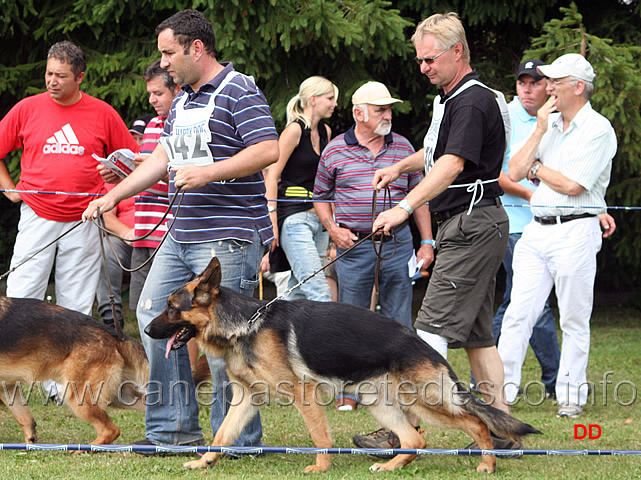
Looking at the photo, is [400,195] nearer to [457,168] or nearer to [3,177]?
[457,168]

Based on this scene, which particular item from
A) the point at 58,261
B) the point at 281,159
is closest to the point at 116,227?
the point at 58,261

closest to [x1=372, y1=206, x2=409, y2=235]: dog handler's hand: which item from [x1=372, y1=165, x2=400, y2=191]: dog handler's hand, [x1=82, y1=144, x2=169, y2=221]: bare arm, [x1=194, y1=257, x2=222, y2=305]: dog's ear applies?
[x1=372, y1=165, x2=400, y2=191]: dog handler's hand

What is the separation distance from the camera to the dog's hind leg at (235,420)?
4340 millimetres

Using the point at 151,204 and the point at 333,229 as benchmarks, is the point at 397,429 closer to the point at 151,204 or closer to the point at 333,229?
the point at 333,229

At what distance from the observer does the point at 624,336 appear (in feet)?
35.4

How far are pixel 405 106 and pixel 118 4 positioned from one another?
150 inches

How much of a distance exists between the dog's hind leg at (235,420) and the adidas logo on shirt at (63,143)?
2549mm

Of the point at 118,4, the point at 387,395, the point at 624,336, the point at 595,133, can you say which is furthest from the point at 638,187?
→ the point at 387,395

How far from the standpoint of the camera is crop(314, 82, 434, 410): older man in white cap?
6.39m

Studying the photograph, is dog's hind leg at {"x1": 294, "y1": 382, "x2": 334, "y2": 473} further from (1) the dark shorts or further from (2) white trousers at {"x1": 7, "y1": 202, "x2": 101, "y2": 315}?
(2) white trousers at {"x1": 7, "y1": 202, "x2": 101, "y2": 315}

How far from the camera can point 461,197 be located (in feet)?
15.1

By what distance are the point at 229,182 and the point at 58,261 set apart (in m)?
2.35

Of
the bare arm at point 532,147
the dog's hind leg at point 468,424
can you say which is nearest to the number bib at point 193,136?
the dog's hind leg at point 468,424

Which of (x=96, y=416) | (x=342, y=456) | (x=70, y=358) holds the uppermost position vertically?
(x=70, y=358)
